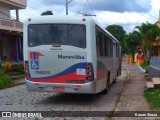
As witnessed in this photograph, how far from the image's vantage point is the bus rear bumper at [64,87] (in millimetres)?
10930

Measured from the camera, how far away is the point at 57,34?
11234 mm

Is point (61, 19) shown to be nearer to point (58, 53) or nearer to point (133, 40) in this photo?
point (58, 53)

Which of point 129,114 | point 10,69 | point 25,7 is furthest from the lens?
point 25,7

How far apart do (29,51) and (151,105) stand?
4516 millimetres

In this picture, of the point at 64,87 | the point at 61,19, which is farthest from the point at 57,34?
the point at 64,87

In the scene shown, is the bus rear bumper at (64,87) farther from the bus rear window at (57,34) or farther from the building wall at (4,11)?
the building wall at (4,11)

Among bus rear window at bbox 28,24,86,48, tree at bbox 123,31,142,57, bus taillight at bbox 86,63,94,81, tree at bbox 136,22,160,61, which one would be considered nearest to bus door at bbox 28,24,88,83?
bus rear window at bbox 28,24,86,48

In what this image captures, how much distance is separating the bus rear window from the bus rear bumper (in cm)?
132

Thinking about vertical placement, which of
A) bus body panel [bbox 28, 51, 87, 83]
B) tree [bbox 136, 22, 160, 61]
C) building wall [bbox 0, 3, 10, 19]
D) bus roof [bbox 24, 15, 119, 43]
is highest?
building wall [bbox 0, 3, 10, 19]

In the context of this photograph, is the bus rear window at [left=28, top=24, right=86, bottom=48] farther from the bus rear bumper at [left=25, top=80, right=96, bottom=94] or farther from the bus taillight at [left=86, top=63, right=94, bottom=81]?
the bus rear bumper at [left=25, top=80, right=96, bottom=94]

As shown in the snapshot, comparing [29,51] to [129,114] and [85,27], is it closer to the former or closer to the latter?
[85,27]

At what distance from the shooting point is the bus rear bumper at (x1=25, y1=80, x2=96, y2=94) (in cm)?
1093

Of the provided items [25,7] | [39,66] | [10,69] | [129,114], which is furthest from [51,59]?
[25,7]

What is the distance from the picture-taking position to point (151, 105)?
1095 centimetres
